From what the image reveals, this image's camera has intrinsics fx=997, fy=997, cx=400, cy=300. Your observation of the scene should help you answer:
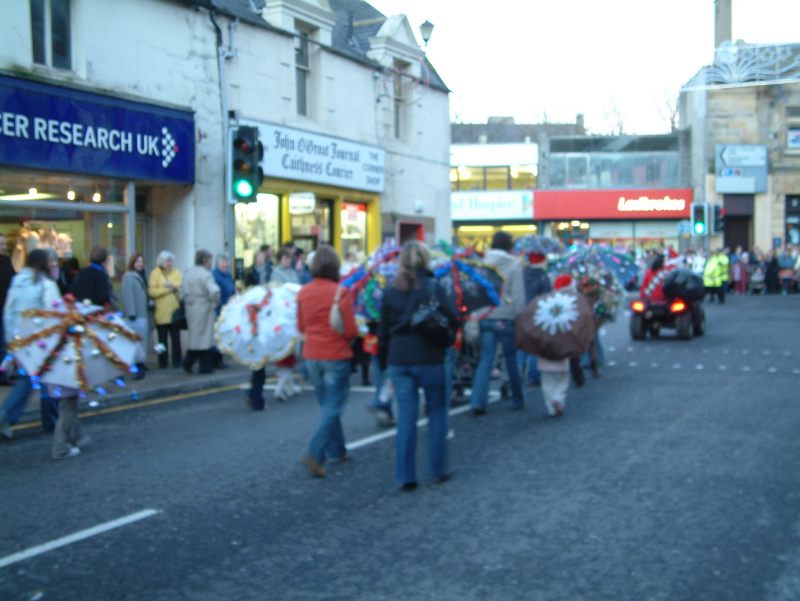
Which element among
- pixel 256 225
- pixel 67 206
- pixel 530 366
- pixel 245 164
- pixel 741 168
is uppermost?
pixel 741 168

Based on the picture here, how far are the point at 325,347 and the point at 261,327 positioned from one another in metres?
3.13

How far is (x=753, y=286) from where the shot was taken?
1485 inches

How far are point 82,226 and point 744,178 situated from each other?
114 feet

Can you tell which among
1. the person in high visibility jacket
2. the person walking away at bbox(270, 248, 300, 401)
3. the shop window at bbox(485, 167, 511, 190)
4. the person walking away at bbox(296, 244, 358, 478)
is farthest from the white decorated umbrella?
the shop window at bbox(485, 167, 511, 190)

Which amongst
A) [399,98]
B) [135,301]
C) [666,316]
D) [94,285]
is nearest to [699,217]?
[399,98]

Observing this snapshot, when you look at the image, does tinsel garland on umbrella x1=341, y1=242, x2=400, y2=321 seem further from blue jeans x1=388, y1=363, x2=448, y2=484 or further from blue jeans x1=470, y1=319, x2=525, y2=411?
blue jeans x1=388, y1=363, x2=448, y2=484

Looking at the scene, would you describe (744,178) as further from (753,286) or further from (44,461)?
(44,461)

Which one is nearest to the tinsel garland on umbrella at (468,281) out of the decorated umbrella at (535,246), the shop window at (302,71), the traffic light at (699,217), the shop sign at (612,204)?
the decorated umbrella at (535,246)

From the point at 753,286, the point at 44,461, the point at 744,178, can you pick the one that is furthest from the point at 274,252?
the point at 744,178

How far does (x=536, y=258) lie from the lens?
39.7 feet

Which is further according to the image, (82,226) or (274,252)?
(274,252)

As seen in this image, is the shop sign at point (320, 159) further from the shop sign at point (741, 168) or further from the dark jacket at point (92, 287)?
the shop sign at point (741, 168)

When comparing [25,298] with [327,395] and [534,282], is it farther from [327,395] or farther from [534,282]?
[534,282]

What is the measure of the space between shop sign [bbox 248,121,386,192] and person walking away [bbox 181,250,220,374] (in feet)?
15.7
